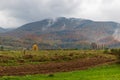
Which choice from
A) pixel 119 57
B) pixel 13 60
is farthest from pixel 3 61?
pixel 119 57

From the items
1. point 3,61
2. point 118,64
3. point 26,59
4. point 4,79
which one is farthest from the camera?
point 26,59

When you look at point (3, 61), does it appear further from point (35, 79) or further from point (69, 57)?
point (35, 79)

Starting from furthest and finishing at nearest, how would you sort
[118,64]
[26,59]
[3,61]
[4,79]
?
[26,59]
[3,61]
[118,64]
[4,79]

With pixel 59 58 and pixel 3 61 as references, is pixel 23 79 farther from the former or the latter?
pixel 59 58

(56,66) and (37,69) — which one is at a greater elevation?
(56,66)

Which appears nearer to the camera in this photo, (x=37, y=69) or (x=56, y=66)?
(x=37, y=69)

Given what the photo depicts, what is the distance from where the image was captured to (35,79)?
137ft

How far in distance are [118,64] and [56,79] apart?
903 inches

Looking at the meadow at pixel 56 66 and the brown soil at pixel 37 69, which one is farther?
the brown soil at pixel 37 69

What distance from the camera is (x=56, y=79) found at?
137 feet

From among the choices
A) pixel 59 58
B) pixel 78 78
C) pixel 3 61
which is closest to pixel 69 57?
pixel 59 58

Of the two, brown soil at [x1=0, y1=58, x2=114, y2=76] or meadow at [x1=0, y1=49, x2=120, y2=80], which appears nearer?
meadow at [x1=0, y1=49, x2=120, y2=80]

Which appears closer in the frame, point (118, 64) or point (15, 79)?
point (15, 79)

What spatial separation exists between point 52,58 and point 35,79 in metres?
41.9
